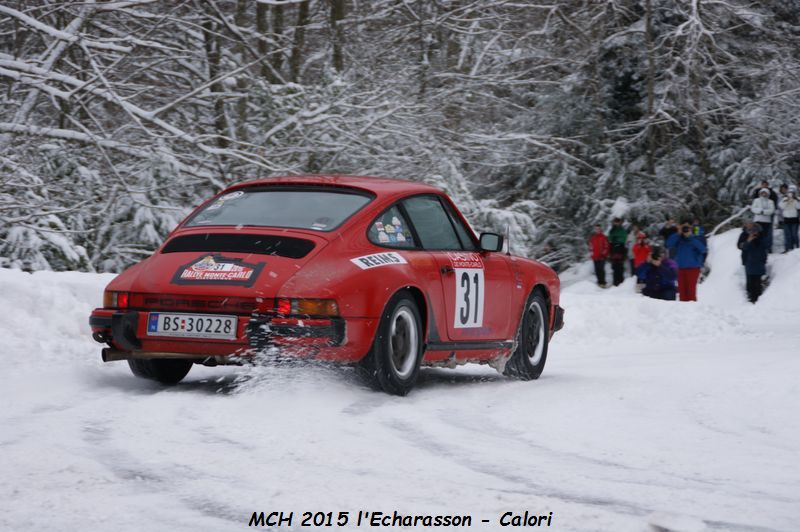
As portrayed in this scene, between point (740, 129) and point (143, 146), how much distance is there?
17.4 meters

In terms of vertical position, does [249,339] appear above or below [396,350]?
above

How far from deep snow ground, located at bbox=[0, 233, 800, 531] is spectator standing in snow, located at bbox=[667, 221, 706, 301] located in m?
12.3

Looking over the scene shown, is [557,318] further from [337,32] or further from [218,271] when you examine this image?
[337,32]

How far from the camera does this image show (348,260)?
287 inches

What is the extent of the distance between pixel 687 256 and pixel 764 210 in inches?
131

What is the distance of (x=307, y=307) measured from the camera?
6965mm

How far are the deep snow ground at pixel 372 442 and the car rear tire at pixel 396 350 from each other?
0.52 feet

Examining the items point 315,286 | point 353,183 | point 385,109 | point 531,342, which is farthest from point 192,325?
point 385,109

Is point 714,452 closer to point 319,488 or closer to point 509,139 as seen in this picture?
point 319,488

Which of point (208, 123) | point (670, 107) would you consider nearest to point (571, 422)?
point (208, 123)

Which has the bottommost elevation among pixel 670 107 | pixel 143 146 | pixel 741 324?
pixel 741 324
